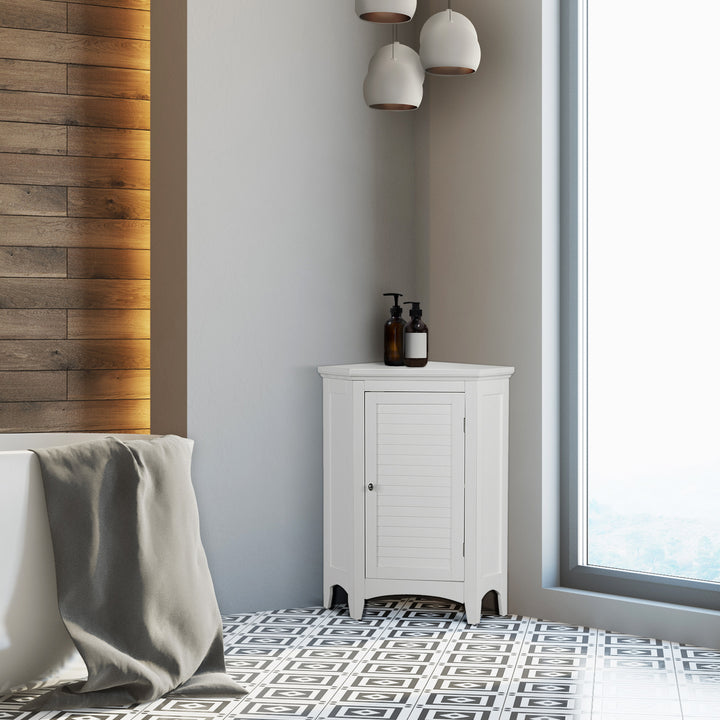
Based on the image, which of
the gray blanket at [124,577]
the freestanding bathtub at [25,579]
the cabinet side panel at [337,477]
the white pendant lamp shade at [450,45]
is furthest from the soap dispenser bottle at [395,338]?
the freestanding bathtub at [25,579]

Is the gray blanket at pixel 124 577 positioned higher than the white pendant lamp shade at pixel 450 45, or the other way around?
the white pendant lamp shade at pixel 450 45

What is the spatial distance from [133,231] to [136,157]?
26 cm

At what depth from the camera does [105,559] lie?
2621 mm

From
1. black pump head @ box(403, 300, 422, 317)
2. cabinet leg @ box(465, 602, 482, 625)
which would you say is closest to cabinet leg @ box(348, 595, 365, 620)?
cabinet leg @ box(465, 602, 482, 625)

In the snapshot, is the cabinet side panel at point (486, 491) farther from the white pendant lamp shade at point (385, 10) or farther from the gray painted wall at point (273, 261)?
the white pendant lamp shade at point (385, 10)

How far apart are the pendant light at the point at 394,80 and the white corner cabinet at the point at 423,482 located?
2.76 feet

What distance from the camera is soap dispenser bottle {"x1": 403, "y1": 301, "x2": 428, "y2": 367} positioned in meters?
3.43

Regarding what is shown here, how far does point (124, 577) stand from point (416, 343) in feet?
4.10

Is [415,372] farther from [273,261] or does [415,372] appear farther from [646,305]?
[646,305]

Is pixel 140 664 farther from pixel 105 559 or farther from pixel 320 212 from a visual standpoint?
pixel 320 212

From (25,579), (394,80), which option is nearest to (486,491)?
(394,80)

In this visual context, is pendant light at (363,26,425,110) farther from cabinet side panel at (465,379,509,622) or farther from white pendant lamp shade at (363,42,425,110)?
cabinet side panel at (465,379,509,622)

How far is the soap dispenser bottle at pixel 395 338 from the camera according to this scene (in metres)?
3.54

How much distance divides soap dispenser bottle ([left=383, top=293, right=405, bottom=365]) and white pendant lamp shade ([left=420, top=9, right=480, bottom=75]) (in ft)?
2.43
